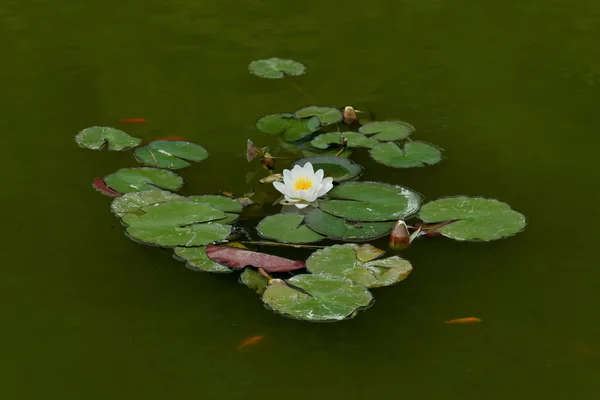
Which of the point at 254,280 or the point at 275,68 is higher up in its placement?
the point at 275,68

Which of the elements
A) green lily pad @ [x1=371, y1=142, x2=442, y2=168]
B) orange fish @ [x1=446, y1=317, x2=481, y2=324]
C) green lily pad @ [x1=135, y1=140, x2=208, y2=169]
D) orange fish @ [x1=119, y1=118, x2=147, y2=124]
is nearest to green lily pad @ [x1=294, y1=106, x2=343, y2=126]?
green lily pad @ [x1=371, y1=142, x2=442, y2=168]

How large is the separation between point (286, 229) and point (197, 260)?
1.01ft

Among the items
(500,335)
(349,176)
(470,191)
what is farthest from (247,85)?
(500,335)

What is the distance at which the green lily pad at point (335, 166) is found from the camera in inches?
113

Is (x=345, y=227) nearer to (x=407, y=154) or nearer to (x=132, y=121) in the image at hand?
(x=407, y=154)

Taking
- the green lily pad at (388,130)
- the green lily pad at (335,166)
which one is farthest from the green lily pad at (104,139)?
the green lily pad at (388,130)

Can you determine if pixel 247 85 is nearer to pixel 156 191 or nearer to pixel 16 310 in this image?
pixel 156 191

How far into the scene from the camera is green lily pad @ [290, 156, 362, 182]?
2875 mm

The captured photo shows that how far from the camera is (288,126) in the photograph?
3.17 m

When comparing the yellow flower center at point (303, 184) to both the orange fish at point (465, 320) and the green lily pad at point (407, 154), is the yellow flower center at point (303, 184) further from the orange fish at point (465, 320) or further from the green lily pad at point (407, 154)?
the orange fish at point (465, 320)

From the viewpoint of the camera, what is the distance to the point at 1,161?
300 cm

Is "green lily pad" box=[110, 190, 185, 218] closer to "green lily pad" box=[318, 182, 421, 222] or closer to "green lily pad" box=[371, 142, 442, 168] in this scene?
"green lily pad" box=[318, 182, 421, 222]

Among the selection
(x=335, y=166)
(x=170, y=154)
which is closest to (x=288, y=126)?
(x=335, y=166)

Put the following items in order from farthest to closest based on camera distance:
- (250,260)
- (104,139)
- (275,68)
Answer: (275,68) → (104,139) → (250,260)
